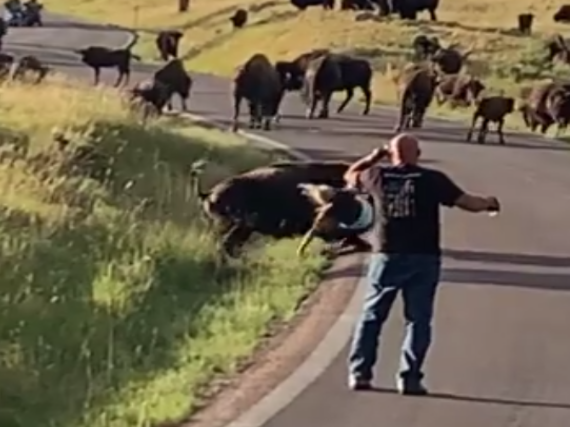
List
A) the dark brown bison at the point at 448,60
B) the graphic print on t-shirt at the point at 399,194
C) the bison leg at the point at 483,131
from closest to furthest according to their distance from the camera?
the graphic print on t-shirt at the point at 399,194 < the bison leg at the point at 483,131 < the dark brown bison at the point at 448,60

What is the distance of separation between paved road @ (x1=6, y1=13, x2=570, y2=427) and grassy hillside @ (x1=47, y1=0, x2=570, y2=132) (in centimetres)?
1919

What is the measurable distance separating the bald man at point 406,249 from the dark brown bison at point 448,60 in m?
39.7

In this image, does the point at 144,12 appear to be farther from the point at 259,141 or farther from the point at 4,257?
the point at 4,257

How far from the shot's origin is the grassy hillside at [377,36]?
184ft

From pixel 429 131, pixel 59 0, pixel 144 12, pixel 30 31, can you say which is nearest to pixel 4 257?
pixel 429 131

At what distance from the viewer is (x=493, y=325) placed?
15.5 m

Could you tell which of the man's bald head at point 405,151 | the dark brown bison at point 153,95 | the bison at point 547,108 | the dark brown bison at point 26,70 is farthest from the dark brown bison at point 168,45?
the man's bald head at point 405,151

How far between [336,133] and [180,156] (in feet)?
33.4

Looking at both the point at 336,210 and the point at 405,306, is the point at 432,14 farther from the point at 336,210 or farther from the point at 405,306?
the point at 405,306

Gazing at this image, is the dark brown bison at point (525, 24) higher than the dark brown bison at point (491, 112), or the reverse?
the dark brown bison at point (525, 24)

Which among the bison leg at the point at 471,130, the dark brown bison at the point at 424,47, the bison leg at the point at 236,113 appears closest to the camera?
the bison leg at the point at 236,113

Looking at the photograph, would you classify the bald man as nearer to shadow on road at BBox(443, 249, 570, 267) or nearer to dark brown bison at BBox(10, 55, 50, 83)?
shadow on road at BBox(443, 249, 570, 267)

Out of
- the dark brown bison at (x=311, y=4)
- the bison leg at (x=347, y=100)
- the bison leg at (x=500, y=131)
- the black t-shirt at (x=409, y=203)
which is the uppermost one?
the black t-shirt at (x=409, y=203)

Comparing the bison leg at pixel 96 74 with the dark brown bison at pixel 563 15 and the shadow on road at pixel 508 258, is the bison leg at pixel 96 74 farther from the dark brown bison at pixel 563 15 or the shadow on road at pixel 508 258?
the shadow on road at pixel 508 258
